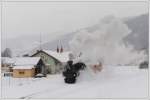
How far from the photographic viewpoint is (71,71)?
350 cm

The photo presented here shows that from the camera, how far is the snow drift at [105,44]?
3.47 metres


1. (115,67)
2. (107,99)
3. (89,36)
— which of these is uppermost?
(89,36)

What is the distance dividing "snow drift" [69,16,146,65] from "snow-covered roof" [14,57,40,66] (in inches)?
13.2

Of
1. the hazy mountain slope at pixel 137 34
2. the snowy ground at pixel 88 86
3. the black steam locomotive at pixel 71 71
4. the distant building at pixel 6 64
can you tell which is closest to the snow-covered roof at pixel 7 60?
the distant building at pixel 6 64

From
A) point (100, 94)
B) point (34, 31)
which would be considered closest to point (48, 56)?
point (34, 31)

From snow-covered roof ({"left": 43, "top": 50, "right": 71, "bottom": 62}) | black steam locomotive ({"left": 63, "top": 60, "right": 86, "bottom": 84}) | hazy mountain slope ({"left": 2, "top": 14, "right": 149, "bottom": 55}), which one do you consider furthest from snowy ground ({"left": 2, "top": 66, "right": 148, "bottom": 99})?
hazy mountain slope ({"left": 2, "top": 14, "right": 149, "bottom": 55})

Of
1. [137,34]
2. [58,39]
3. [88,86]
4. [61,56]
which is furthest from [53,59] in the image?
[137,34]

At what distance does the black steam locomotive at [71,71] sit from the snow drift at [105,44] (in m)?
0.07

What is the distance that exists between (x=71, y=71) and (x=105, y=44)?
0.38 metres

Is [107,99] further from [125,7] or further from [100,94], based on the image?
[125,7]

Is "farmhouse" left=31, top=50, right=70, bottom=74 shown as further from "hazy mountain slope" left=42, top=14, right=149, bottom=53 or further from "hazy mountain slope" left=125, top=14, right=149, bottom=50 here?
"hazy mountain slope" left=125, top=14, right=149, bottom=50

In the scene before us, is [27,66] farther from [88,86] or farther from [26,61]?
[88,86]

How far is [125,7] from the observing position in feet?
11.4

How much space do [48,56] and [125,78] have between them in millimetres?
702
